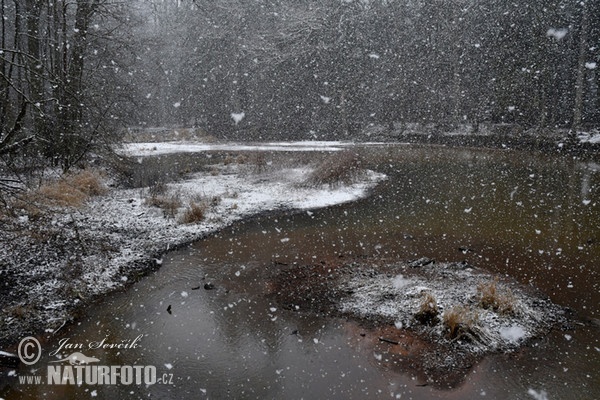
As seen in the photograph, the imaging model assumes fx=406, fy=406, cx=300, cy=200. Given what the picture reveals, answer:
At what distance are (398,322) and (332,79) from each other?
116 feet

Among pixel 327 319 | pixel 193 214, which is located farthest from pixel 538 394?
pixel 193 214

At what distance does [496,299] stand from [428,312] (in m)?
1.22

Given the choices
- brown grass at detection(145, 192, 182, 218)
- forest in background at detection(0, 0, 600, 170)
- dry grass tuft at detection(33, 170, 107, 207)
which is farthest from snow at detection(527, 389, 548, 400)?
forest in background at detection(0, 0, 600, 170)

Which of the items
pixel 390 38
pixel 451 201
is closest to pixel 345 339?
pixel 451 201

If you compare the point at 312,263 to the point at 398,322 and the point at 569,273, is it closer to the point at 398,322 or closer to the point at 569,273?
the point at 398,322

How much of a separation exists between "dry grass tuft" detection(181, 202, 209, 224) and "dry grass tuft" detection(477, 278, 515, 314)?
8.05 meters

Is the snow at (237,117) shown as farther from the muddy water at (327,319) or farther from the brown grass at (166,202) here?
the muddy water at (327,319)

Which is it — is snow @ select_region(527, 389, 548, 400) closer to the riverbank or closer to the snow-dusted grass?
the riverbank

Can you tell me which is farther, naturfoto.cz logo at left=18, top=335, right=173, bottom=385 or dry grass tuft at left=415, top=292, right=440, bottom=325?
dry grass tuft at left=415, top=292, right=440, bottom=325

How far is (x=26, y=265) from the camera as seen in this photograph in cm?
816

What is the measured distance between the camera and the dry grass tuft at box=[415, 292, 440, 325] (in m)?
6.59

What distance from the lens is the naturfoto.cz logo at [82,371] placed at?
5.43m

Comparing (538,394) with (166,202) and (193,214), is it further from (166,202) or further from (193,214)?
(166,202)

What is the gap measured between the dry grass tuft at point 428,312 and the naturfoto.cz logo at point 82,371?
3.94 meters
